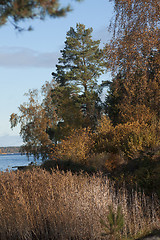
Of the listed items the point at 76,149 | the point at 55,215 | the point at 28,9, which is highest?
the point at 28,9

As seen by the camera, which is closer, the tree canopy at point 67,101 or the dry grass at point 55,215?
the dry grass at point 55,215

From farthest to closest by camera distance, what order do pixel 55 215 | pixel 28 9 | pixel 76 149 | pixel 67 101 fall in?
1. pixel 67 101
2. pixel 76 149
3. pixel 55 215
4. pixel 28 9

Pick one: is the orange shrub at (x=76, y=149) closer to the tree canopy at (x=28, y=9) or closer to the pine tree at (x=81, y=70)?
the tree canopy at (x=28, y=9)

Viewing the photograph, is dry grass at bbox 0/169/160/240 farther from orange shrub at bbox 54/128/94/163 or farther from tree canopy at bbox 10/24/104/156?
tree canopy at bbox 10/24/104/156

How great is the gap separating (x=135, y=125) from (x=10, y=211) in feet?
29.0

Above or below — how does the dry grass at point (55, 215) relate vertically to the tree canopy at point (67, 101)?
below

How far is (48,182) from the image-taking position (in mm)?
6121

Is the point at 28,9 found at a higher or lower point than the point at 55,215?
higher

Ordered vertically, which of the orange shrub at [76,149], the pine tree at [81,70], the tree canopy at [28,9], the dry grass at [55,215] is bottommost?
the dry grass at [55,215]

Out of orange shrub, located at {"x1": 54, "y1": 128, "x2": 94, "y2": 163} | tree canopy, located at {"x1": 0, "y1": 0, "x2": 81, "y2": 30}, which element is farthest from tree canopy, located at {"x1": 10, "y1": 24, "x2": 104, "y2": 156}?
tree canopy, located at {"x1": 0, "y1": 0, "x2": 81, "y2": 30}

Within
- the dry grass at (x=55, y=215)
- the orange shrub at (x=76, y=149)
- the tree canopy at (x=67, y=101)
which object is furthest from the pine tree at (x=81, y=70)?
the dry grass at (x=55, y=215)

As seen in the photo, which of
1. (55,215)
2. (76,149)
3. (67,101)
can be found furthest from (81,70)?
(55,215)

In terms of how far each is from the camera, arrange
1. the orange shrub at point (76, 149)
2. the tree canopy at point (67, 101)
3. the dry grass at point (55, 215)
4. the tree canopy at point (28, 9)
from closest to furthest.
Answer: the tree canopy at point (28, 9), the dry grass at point (55, 215), the orange shrub at point (76, 149), the tree canopy at point (67, 101)

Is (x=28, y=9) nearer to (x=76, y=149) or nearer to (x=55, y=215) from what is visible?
(x=55, y=215)
